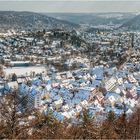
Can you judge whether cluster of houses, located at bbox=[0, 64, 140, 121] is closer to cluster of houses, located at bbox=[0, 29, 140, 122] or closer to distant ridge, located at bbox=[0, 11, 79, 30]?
cluster of houses, located at bbox=[0, 29, 140, 122]

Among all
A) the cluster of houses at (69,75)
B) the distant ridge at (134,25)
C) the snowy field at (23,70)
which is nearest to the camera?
the cluster of houses at (69,75)

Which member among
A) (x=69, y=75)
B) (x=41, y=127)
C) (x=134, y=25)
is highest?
(x=41, y=127)

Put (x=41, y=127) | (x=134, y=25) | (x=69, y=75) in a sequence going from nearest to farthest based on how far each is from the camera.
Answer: (x=41, y=127) → (x=69, y=75) → (x=134, y=25)

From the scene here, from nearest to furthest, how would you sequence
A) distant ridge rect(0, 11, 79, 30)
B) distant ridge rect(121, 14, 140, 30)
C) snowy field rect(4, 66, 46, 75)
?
snowy field rect(4, 66, 46, 75)
distant ridge rect(0, 11, 79, 30)
distant ridge rect(121, 14, 140, 30)

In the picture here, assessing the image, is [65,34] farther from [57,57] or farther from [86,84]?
[86,84]

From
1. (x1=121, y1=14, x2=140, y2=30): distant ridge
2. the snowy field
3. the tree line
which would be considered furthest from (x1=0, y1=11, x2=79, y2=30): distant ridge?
the tree line

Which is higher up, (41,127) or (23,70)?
(41,127)

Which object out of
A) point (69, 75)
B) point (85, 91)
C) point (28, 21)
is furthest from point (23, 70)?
point (28, 21)

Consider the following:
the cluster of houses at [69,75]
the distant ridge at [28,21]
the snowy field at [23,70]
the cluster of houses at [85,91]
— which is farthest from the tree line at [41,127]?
the distant ridge at [28,21]

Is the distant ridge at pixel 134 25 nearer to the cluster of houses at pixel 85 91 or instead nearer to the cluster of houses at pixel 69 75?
the cluster of houses at pixel 69 75

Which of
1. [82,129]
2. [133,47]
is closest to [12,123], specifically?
[82,129]

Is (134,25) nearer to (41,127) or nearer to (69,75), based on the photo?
(69,75)
